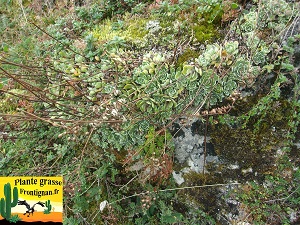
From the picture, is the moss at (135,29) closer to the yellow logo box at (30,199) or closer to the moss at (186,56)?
the moss at (186,56)

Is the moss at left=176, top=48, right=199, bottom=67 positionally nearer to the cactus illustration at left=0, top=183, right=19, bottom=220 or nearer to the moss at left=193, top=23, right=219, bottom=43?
the moss at left=193, top=23, right=219, bottom=43

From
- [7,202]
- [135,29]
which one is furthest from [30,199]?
[135,29]

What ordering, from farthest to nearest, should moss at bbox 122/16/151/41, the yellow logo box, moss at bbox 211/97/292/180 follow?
moss at bbox 122/16/151/41 < moss at bbox 211/97/292/180 < the yellow logo box

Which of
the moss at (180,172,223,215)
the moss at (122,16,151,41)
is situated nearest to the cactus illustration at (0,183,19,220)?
the moss at (180,172,223,215)

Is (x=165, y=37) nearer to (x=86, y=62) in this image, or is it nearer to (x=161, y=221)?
(x=86, y=62)

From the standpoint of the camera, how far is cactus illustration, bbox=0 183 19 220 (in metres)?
2.38

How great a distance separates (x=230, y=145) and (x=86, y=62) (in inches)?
66.4

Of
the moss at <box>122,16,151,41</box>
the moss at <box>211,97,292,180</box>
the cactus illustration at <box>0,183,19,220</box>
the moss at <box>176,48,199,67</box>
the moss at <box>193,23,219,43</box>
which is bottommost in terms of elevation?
the cactus illustration at <box>0,183,19,220</box>

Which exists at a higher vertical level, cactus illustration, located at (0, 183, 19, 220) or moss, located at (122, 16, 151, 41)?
moss, located at (122, 16, 151, 41)

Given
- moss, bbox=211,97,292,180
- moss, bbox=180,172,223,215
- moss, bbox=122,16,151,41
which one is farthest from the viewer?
moss, bbox=122,16,151,41

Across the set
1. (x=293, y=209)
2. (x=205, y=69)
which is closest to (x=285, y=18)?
(x=205, y=69)

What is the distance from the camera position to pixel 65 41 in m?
3.88

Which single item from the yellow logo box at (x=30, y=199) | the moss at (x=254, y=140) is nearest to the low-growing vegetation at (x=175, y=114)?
the moss at (x=254, y=140)

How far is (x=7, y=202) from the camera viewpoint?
2406 mm
